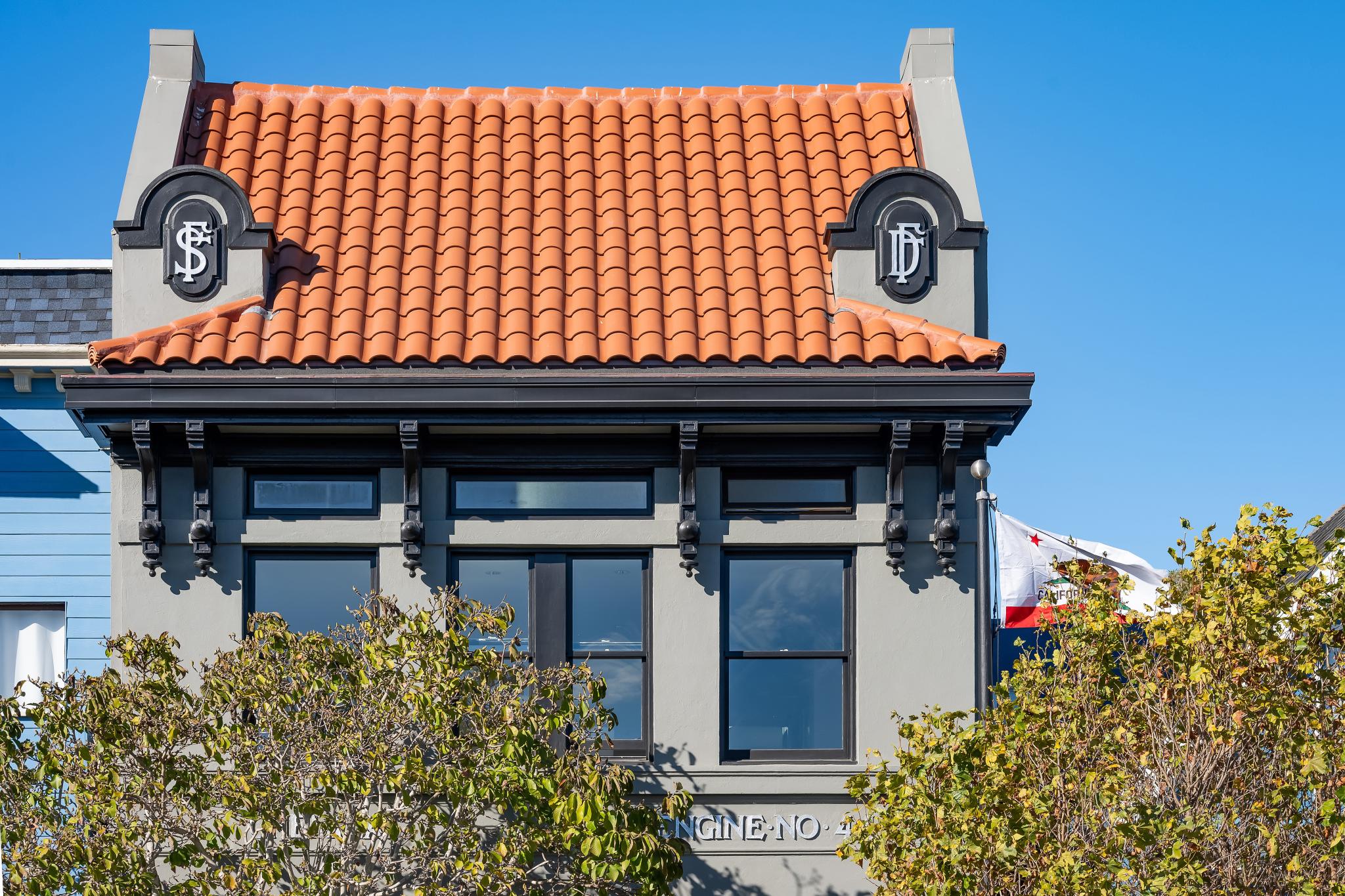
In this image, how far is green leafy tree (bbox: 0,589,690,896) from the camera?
1021 cm

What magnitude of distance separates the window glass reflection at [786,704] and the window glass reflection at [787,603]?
0.62ft

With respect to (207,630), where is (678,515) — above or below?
above

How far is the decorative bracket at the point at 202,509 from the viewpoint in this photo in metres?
12.3

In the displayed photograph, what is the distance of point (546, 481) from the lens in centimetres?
1288

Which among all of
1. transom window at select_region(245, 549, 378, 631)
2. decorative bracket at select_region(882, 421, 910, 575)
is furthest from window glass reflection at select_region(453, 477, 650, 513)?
decorative bracket at select_region(882, 421, 910, 575)

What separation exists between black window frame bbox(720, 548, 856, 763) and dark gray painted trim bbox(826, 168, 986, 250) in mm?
2872

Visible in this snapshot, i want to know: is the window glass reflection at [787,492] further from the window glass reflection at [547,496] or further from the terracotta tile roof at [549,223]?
the terracotta tile roof at [549,223]

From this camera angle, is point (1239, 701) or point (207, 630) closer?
point (1239, 701)

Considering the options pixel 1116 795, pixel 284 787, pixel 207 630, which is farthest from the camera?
pixel 207 630

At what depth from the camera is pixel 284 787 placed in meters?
10.4

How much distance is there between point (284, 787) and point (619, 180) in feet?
23.1

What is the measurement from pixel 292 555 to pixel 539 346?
2886mm

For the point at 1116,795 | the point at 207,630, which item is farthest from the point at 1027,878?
the point at 207,630

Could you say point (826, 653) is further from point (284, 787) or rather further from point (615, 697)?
point (284, 787)
